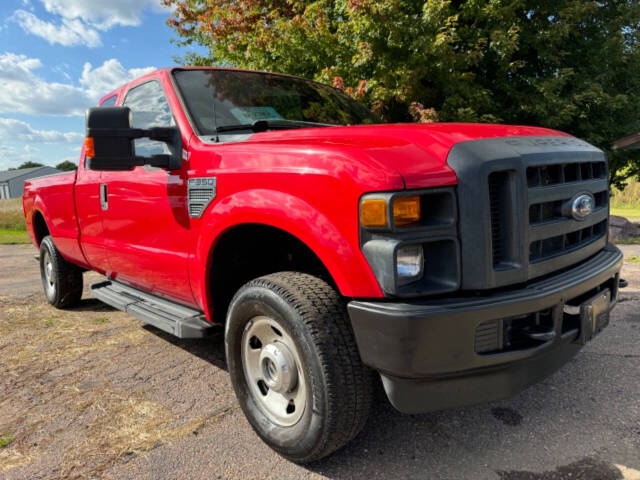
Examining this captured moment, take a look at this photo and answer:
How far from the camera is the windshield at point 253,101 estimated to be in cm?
291

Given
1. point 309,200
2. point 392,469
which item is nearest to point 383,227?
point 309,200

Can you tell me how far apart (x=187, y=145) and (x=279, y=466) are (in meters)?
1.79

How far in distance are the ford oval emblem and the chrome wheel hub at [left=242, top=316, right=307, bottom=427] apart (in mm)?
1440

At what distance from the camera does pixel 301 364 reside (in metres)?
2.08

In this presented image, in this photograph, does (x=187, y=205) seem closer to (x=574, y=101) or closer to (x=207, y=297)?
(x=207, y=297)

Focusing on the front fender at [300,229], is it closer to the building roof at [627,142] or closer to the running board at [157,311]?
the running board at [157,311]

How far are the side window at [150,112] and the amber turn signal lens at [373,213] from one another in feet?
5.13

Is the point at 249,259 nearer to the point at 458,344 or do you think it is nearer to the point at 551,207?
the point at 458,344

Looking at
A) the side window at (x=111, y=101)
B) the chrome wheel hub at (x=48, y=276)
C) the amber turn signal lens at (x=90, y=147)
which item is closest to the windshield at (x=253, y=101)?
the amber turn signal lens at (x=90, y=147)

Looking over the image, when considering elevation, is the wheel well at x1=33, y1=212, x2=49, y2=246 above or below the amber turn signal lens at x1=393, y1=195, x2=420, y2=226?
below

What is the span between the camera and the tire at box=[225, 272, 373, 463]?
1953 millimetres

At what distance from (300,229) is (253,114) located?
1.25 m

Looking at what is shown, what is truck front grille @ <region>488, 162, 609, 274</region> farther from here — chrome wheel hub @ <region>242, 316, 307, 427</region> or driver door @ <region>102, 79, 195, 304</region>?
driver door @ <region>102, 79, 195, 304</region>

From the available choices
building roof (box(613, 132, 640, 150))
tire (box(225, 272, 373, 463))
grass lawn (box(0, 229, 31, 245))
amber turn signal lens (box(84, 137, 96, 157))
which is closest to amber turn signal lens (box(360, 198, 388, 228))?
tire (box(225, 272, 373, 463))
